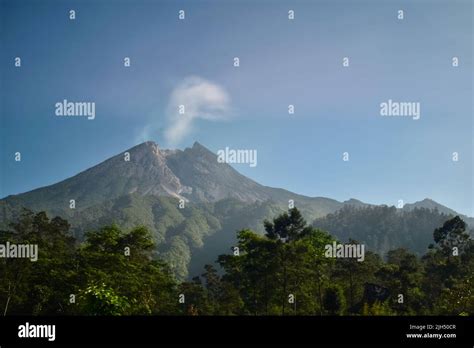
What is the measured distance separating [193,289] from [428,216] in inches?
5460

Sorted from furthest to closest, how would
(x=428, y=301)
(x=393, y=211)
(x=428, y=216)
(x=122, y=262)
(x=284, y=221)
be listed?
(x=393, y=211)
(x=428, y=216)
(x=428, y=301)
(x=284, y=221)
(x=122, y=262)

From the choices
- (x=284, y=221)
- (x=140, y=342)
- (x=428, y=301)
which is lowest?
(x=428, y=301)

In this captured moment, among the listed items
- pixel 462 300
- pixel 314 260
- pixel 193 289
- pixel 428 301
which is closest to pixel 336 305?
pixel 314 260

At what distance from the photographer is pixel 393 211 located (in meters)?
179

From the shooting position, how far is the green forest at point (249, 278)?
32.2 m

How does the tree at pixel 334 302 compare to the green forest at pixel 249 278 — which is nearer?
the green forest at pixel 249 278

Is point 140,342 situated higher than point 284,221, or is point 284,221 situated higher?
point 284,221

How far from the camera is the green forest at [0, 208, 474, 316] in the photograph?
3222 cm

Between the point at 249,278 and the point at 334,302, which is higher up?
the point at 249,278

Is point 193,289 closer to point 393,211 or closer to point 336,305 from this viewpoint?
point 336,305

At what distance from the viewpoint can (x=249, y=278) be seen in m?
37.3

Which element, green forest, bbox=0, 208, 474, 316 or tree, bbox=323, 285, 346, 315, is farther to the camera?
tree, bbox=323, 285, 346, 315

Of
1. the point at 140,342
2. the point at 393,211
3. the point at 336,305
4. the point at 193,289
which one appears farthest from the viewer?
the point at 393,211

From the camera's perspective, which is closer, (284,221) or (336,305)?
(336,305)
